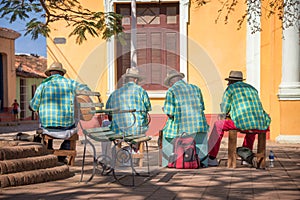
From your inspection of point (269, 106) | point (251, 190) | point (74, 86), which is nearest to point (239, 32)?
point (269, 106)

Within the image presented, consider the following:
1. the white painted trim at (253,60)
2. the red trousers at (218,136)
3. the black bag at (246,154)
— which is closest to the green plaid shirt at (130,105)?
the red trousers at (218,136)

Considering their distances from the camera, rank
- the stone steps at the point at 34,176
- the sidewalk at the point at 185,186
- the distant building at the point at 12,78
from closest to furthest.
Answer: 1. the sidewalk at the point at 185,186
2. the stone steps at the point at 34,176
3. the distant building at the point at 12,78

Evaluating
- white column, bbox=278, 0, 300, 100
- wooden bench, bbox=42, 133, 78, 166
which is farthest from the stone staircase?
white column, bbox=278, 0, 300, 100

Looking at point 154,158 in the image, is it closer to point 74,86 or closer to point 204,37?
point 74,86

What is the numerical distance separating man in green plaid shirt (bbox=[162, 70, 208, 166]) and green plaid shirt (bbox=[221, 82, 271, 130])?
0.42 meters

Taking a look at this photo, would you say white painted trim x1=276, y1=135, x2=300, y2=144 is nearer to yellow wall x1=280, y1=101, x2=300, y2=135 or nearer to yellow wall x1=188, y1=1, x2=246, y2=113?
yellow wall x1=280, y1=101, x2=300, y2=135

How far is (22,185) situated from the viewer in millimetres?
5723

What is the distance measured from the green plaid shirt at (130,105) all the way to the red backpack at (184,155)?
0.54 meters

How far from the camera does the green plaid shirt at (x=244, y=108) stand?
7.43 m

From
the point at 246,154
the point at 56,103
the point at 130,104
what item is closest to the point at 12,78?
the point at 56,103

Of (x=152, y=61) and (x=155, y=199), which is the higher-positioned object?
Answer: (x=152, y=61)

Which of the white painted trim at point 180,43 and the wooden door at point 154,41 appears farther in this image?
the wooden door at point 154,41

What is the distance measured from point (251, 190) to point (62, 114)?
9.87 ft

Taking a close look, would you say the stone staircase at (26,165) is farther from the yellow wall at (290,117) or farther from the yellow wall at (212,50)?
the yellow wall at (212,50)
